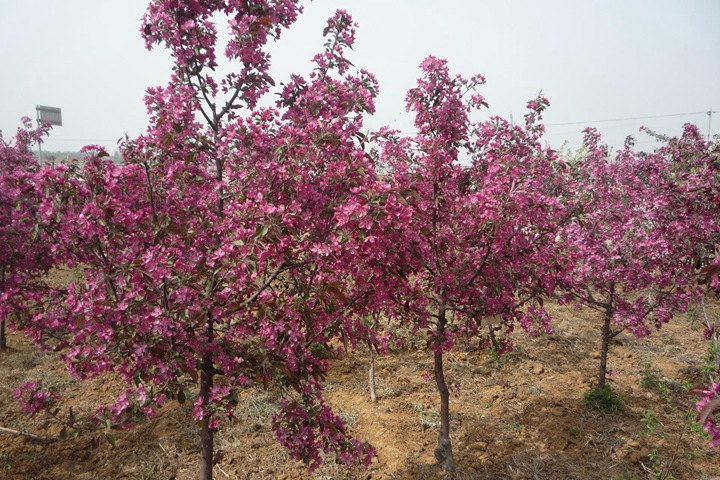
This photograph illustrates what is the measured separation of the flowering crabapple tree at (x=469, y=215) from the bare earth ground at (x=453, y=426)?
86 cm

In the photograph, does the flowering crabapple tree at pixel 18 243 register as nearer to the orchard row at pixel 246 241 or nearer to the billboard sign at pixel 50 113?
the orchard row at pixel 246 241

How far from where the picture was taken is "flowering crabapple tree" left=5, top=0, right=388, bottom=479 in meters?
2.65

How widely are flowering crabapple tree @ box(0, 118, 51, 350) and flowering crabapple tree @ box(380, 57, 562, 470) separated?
2.79 metres

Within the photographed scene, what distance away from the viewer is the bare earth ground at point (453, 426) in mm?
4648

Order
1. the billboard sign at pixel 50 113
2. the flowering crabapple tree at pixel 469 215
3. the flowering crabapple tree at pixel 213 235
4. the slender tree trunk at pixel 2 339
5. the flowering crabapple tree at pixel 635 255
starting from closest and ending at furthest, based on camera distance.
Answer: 1. the flowering crabapple tree at pixel 213 235
2. the flowering crabapple tree at pixel 469 215
3. the flowering crabapple tree at pixel 635 255
4. the slender tree trunk at pixel 2 339
5. the billboard sign at pixel 50 113

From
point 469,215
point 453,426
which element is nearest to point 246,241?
point 469,215

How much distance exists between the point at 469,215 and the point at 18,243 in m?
4.28

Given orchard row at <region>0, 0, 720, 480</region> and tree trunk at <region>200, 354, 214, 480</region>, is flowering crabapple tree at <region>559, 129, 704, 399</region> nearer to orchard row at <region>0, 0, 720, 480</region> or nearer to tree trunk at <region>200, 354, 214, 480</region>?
orchard row at <region>0, 0, 720, 480</region>

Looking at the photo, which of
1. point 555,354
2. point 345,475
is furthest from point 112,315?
point 555,354

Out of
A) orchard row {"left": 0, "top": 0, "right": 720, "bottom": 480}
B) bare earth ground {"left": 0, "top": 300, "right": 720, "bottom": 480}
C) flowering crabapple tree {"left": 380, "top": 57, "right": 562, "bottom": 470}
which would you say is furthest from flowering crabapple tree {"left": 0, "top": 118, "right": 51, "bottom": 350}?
flowering crabapple tree {"left": 380, "top": 57, "right": 562, "bottom": 470}

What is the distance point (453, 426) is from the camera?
5.50 meters

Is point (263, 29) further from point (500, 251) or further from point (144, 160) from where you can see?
point (500, 251)

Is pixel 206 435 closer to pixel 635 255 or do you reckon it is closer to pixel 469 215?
pixel 469 215

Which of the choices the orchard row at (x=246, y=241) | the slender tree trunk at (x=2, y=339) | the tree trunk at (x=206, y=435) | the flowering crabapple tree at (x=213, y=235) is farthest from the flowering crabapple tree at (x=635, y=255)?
the slender tree trunk at (x=2, y=339)
